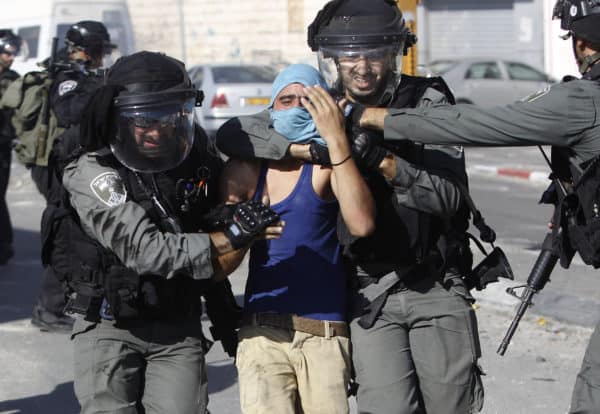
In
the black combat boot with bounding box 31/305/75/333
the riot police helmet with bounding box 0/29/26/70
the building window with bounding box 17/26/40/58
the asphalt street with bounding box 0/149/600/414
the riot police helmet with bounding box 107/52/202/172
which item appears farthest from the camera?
the building window with bounding box 17/26/40/58

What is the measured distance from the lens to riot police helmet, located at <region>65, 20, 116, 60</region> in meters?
7.25

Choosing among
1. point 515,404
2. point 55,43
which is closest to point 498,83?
point 55,43

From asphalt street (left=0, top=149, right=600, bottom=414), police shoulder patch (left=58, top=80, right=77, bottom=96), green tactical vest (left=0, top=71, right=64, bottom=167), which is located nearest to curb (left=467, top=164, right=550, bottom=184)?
asphalt street (left=0, top=149, right=600, bottom=414)

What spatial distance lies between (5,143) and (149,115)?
5.73 meters

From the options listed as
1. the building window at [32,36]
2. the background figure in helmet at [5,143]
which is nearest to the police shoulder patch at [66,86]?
the background figure in helmet at [5,143]

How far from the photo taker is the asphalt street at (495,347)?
5633 millimetres

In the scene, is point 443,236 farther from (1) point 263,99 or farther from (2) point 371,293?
(1) point 263,99

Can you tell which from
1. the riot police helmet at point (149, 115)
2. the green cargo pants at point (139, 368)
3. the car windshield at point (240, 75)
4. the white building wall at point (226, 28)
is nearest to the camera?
the riot police helmet at point (149, 115)

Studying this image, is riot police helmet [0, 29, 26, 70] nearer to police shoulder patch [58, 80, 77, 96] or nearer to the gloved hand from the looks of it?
police shoulder patch [58, 80, 77, 96]

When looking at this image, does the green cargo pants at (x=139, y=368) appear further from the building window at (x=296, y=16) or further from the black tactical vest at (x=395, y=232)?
the building window at (x=296, y=16)

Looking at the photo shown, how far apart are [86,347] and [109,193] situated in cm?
57

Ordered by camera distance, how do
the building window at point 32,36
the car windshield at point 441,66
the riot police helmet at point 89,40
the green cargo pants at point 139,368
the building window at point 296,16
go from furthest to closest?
the building window at point 296,16
the car windshield at point 441,66
the building window at point 32,36
the riot police helmet at point 89,40
the green cargo pants at point 139,368

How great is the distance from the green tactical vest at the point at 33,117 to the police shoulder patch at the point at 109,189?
4.24m

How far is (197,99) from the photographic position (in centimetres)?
370
